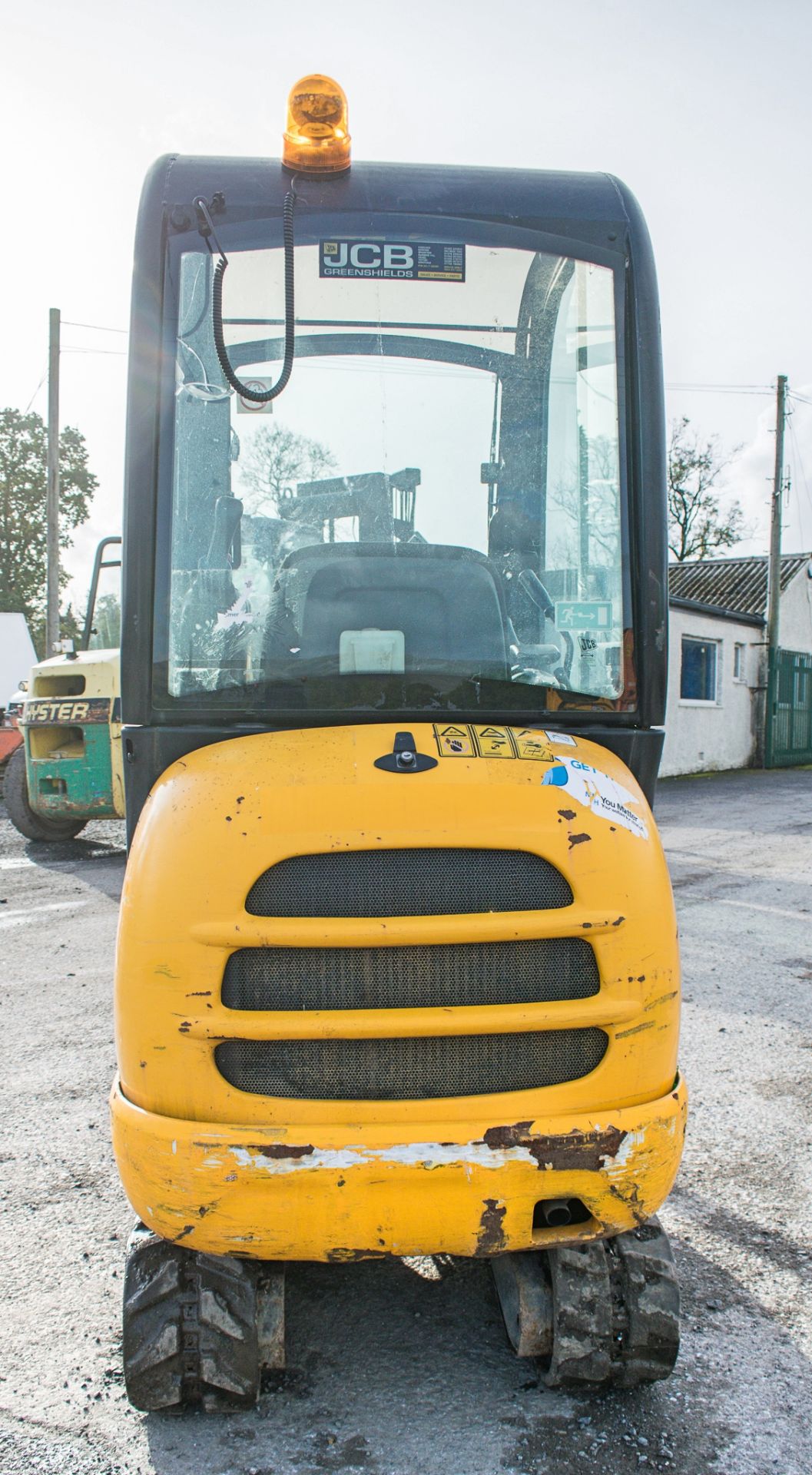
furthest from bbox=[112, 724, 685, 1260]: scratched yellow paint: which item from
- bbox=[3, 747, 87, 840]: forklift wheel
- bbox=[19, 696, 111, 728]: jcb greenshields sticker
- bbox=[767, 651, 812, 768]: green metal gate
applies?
bbox=[767, 651, 812, 768]: green metal gate

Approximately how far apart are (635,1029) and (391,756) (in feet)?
2.40

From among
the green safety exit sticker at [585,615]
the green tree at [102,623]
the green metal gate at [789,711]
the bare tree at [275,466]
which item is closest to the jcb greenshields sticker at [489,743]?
the green safety exit sticker at [585,615]

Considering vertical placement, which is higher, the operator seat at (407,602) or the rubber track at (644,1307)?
the operator seat at (407,602)

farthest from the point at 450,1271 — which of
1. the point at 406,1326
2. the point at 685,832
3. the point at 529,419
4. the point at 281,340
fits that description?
the point at 685,832

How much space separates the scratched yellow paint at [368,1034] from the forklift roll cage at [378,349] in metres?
0.29

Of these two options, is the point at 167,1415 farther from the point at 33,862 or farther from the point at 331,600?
the point at 33,862

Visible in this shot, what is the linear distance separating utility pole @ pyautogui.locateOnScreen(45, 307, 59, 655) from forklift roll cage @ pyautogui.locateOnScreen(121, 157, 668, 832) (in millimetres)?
16407

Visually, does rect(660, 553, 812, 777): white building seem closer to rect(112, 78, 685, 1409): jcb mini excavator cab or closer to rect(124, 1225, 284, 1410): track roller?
rect(112, 78, 685, 1409): jcb mini excavator cab

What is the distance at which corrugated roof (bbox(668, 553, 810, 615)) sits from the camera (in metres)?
31.8

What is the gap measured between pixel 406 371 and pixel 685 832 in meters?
10.1

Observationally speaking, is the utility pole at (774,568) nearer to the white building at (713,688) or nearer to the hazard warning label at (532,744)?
the white building at (713,688)

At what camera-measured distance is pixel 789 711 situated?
25.7 m

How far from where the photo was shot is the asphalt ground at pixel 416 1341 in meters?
2.21

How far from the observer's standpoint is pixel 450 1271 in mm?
2943
